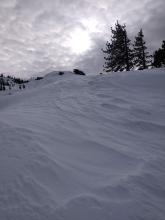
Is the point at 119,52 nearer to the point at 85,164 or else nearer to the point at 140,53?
the point at 140,53

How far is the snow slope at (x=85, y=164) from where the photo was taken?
9.36 ft

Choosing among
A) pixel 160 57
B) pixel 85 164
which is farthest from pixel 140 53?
pixel 85 164

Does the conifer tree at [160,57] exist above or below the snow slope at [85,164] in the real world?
above

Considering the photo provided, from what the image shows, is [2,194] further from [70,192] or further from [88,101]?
[88,101]

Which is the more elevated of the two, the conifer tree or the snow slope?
the conifer tree

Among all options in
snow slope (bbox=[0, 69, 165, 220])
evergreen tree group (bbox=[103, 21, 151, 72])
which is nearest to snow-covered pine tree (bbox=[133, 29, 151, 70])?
evergreen tree group (bbox=[103, 21, 151, 72])

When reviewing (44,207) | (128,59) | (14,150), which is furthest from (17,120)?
(128,59)

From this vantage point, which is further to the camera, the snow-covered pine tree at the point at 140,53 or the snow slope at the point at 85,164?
the snow-covered pine tree at the point at 140,53

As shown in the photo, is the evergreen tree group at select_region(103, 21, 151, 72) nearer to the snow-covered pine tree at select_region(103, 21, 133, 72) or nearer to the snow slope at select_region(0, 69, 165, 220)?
the snow-covered pine tree at select_region(103, 21, 133, 72)

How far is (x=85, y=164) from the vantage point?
159 inches

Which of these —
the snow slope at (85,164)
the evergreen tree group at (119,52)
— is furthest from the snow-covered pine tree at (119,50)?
the snow slope at (85,164)

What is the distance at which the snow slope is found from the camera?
2854 millimetres

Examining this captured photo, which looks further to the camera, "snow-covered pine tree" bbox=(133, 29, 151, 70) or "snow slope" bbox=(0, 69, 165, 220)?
"snow-covered pine tree" bbox=(133, 29, 151, 70)

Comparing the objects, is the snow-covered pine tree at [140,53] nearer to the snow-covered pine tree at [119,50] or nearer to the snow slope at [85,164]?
the snow-covered pine tree at [119,50]
